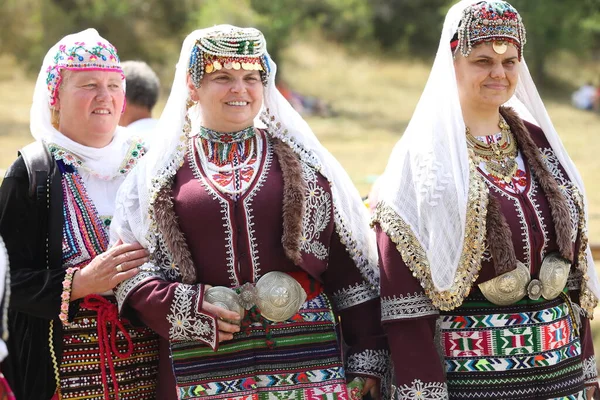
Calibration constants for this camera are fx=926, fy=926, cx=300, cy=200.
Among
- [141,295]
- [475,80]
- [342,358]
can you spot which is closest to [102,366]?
[141,295]

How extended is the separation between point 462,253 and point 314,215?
0.50 metres

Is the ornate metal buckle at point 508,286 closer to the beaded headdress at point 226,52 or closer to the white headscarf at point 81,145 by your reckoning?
the beaded headdress at point 226,52

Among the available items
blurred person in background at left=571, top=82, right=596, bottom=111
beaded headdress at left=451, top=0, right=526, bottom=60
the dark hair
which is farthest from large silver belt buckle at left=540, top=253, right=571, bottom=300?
blurred person in background at left=571, top=82, right=596, bottom=111

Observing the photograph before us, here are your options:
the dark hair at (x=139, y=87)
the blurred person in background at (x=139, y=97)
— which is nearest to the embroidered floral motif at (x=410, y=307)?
the blurred person in background at (x=139, y=97)

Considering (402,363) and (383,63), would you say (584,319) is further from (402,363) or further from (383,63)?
(383,63)

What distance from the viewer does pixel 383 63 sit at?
26.7 meters

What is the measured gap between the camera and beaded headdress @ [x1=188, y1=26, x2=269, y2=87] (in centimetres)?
305

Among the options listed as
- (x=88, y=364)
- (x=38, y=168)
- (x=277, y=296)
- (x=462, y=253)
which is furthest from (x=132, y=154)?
(x=462, y=253)

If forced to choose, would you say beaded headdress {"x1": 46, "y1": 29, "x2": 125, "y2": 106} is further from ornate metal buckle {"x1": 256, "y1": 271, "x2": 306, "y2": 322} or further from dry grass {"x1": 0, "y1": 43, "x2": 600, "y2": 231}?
dry grass {"x1": 0, "y1": 43, "x2": 600, "y2": 231}

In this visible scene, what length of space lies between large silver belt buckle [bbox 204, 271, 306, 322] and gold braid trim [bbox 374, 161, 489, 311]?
375 mm

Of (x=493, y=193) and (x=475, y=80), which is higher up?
(x=475, y=80)

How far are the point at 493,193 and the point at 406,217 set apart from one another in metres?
0.29

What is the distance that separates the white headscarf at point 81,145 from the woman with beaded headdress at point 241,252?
0.22 metres

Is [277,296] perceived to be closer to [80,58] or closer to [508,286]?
[508,286]
